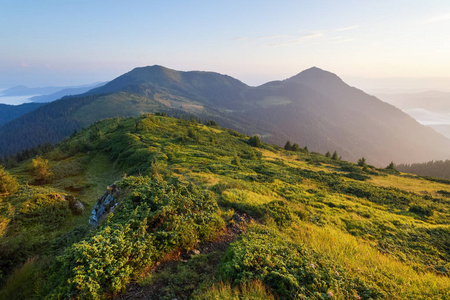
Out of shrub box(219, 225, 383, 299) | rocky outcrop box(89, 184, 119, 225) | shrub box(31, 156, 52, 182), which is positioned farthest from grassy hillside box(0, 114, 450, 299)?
shrub box(31, 156, 52, 182)

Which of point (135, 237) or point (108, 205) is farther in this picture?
point (108, 205)

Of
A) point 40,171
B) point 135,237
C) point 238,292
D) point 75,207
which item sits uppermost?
point 135,237

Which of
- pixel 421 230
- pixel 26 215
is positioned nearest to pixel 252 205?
pixel 421 230

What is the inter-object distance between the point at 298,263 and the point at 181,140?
38726mm

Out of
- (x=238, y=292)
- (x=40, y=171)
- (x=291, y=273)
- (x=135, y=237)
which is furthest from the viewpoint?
(x=40, y=171)

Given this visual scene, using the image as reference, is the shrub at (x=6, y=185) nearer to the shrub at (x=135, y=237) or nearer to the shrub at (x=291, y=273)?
the shrub at (x=135, y=237)

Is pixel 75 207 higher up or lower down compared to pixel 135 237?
lower down

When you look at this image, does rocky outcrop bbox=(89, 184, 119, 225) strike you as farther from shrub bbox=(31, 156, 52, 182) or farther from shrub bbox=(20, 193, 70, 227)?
A: shrub bbox=(31, 156, 52, 182)

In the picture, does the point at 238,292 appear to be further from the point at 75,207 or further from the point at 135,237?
the point at 75,207

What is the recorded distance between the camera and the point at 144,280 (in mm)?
5785

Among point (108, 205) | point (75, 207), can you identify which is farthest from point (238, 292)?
point (75, 207)

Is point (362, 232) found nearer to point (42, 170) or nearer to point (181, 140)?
point (42, 170)

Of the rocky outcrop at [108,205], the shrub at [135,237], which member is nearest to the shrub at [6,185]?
the rocky outcrop at [108,205]

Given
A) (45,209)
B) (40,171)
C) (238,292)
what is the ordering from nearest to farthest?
1. (238,292)
2. (45,209)
3. (40,171)
